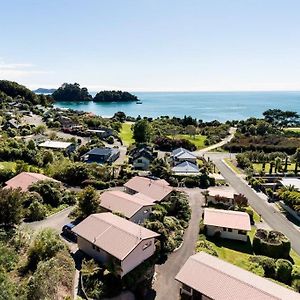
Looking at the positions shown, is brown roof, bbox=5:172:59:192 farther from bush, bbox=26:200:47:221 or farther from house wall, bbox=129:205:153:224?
house wall, bbox=129:205:153:224

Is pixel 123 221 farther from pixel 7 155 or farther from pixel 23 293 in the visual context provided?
pixel 7 155

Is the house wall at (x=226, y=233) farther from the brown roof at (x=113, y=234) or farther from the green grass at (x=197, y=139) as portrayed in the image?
the green grass at (x=197, y=139)

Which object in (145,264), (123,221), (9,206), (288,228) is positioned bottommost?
(288,228)

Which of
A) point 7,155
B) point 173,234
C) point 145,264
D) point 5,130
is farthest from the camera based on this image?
point 5,130

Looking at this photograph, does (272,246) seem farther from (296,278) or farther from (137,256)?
(137,256)

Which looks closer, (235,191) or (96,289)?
(96,289)

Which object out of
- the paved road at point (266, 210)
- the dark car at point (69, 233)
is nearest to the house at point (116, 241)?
the dark car at point (69, 233)

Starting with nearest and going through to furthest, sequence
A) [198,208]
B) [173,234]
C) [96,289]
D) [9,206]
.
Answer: [96,289] → [9,206] → [173,234] → [198,208]

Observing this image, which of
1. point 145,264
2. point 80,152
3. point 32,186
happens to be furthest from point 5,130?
point 145,264

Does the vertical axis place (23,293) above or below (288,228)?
above
